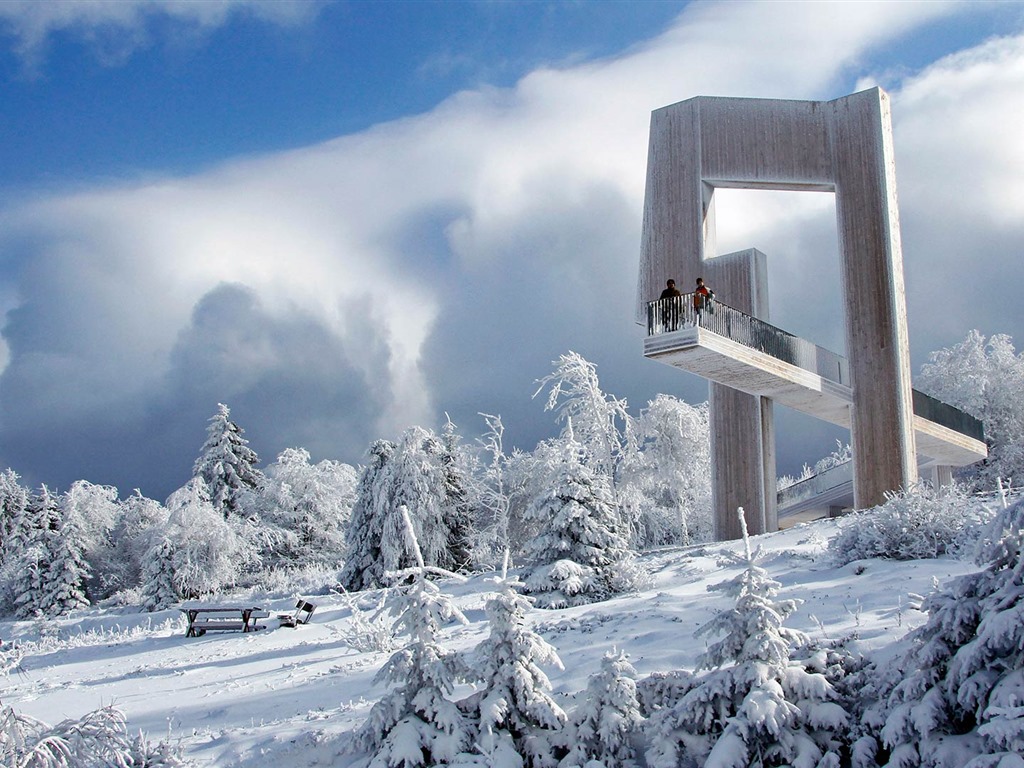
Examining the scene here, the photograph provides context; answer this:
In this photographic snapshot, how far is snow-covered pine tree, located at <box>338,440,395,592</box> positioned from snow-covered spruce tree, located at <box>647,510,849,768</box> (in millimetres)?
23293

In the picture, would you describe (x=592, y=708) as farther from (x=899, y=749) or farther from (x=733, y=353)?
(x=733, y=353)

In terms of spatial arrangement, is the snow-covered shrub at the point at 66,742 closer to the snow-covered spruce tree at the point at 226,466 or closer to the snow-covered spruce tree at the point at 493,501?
the snow-covered spruce tree at the point at 493,501

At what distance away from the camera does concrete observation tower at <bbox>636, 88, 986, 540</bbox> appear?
18953 millimetres

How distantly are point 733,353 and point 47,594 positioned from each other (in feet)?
117

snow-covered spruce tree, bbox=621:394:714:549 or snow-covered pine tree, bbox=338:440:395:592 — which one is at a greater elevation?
snow-covered spruce tree, bbox=621:394:714:549

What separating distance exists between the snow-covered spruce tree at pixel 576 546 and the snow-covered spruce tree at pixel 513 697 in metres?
6.34

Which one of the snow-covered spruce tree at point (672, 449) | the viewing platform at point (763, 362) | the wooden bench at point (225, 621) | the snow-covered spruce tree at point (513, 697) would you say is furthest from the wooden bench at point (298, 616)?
the snow-covered spruce tree at point (672, 449)

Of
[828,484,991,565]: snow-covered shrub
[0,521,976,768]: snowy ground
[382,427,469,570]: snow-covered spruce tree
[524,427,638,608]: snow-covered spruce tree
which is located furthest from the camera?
[382,427,469,570]: snow-covered spruce tree

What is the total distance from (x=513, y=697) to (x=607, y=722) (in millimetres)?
822

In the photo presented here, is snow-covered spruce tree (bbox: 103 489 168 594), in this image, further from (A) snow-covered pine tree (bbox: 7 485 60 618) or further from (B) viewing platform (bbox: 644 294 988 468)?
(B) viewing platform (bbox: 644 294 988 468)

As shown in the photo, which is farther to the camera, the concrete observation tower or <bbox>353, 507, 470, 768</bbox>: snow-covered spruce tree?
the concrete observation tower

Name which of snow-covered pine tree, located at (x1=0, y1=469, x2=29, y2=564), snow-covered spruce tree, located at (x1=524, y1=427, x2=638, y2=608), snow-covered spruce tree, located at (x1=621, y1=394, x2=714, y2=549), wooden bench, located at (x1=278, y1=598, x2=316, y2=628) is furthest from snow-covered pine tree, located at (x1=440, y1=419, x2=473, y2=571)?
snow-covered pine tree, located at (x1=0, y1=469, x2=29, y2=564)

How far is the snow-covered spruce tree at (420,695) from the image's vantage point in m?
7.12

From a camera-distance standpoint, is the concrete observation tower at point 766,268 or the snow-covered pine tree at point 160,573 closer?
the concrete observation tower at point 766,268
